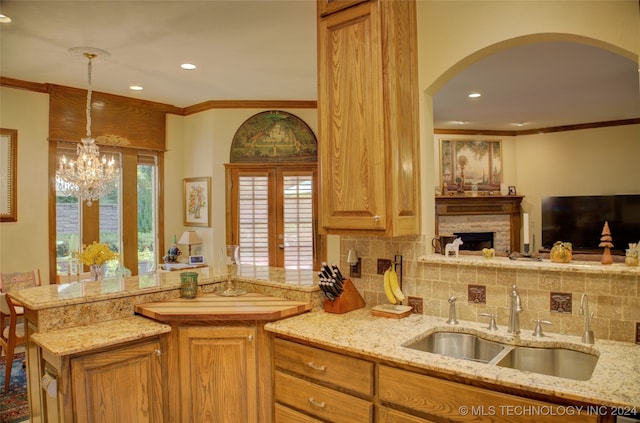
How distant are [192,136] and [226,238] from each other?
152 centimetres

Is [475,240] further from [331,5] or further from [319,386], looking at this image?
[319,386]

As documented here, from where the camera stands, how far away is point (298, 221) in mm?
6121

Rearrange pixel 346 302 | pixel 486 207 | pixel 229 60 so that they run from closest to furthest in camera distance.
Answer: pixel 346 302
pixel 229 60
pixel 486 207

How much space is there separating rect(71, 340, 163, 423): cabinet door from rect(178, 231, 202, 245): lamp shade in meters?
3.72

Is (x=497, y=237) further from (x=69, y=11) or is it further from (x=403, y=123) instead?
(x=69, y=11)

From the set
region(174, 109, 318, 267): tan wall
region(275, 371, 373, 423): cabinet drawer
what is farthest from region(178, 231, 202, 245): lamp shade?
region(275, 371, 373, 423): cabinet drawer

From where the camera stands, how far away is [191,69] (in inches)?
182

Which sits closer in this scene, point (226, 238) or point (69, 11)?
point (69, 11)

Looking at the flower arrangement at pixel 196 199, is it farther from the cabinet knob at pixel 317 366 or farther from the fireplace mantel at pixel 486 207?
the cabinet knob at pixel 317 366

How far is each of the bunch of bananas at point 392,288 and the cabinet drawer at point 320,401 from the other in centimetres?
65

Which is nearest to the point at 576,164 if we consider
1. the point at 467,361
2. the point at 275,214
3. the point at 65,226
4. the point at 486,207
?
the point at 486,207

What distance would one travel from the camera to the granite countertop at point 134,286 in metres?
2.32

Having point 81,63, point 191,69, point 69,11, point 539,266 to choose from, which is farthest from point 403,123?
point 81,63

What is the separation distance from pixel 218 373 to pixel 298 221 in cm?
376
